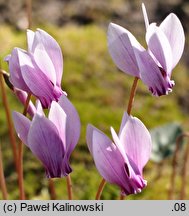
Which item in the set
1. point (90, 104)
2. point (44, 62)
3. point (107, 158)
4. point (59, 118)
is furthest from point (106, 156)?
point (90, 104)

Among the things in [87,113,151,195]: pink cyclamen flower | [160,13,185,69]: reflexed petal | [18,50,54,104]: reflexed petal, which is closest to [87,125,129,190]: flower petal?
[87,113,151,195]: pink cyclamen flower

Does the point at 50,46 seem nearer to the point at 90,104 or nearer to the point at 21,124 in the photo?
the point at 21,124

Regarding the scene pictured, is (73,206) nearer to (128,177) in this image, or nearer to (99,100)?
(128,177)

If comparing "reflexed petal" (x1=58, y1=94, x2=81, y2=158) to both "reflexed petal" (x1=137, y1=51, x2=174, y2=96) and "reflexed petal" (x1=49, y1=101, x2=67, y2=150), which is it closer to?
"reflexed petal" (x1=49, y1=101, x2=67, y2=150)

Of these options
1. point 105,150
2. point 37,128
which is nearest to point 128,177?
point 105,150

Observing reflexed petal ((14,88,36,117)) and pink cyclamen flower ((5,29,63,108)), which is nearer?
pink cyclamen flower ((5,29,63,108))

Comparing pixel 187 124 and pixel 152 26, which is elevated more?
pixel 152 26
